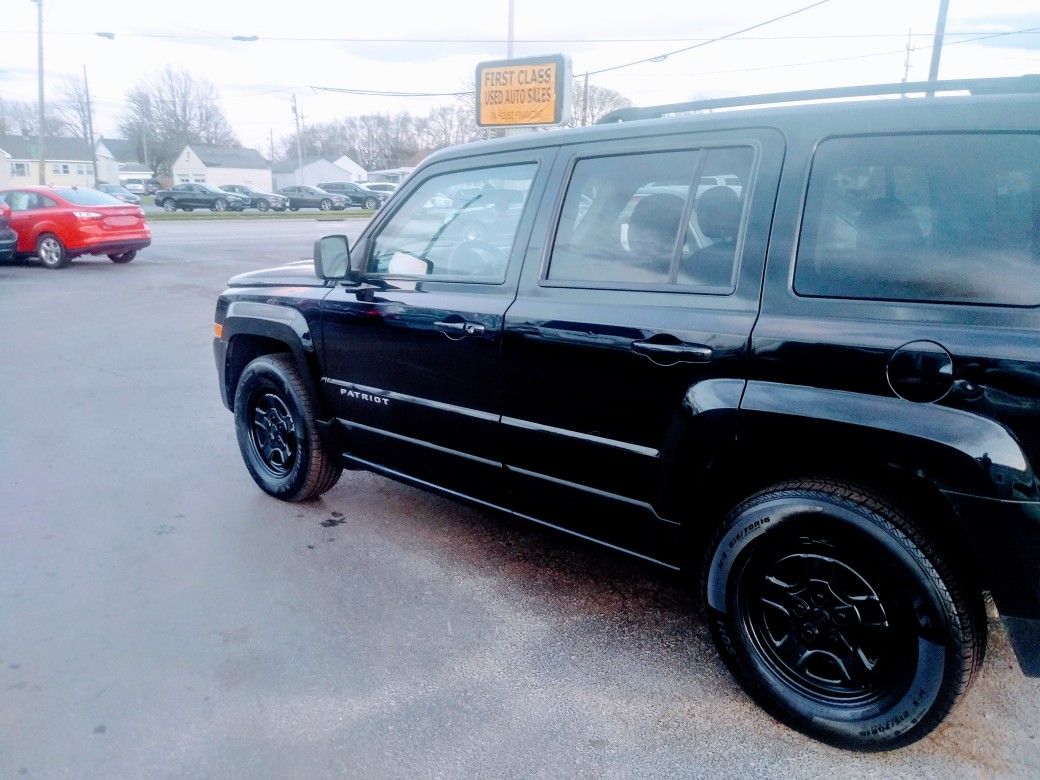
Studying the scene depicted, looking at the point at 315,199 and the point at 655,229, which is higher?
the point at 315,199

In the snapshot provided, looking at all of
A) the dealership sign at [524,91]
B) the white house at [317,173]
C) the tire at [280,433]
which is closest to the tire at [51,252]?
the dealership sign at [524,91]

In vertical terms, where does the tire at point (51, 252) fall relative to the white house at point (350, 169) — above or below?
below

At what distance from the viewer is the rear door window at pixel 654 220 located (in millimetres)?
2604

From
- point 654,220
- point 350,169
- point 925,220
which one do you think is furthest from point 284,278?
point 350,169

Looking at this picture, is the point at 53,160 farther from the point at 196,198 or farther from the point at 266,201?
the point at 196,198

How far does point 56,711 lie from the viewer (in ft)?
8.74

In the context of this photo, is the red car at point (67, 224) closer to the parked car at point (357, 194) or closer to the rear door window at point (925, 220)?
the rear door window at point (925, 220)

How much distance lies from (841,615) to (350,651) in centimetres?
175

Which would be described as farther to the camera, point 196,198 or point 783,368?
point 196,198

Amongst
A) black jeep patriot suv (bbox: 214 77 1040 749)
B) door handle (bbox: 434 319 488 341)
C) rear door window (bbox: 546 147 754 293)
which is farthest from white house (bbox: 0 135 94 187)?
rear door window (bbox: 546 147 754 293)

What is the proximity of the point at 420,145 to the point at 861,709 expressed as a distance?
97761 millimetres

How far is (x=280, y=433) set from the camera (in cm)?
437

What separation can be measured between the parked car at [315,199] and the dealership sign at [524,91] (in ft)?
102

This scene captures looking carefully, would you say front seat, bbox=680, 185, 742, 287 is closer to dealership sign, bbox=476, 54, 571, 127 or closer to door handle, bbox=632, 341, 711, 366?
door handle, bbox=632, 341, 711, 366
